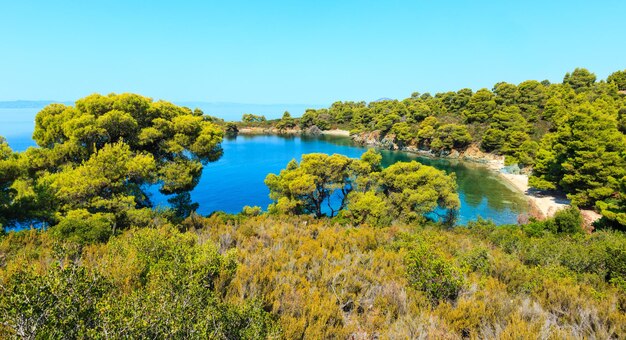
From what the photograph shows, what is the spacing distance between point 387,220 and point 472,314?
11711mm

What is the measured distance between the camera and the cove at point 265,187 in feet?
94.2

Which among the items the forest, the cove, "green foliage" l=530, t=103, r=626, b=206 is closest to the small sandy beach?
the cove

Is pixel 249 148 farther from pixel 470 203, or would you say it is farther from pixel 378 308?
pixel 378 308

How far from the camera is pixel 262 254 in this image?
9.69 meters

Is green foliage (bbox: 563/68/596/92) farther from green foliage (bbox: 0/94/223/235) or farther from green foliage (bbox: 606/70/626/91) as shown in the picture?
green foliage (bbox: 0/94/223/235)

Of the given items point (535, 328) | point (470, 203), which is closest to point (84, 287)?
point (535, 328)

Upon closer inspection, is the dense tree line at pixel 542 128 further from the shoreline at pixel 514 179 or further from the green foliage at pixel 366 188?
the green foliage at pixel 366 188

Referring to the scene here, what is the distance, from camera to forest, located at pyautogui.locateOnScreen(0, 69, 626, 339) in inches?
178

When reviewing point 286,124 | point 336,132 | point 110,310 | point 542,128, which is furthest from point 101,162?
point 286,124

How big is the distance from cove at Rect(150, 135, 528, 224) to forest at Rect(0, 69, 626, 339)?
4236 millimetres

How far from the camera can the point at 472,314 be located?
6.41m

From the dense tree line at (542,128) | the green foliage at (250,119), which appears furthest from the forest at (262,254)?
the green foliage at (250,119)

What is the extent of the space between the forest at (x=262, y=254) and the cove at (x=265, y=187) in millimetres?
4236

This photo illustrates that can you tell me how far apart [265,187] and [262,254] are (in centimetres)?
2759
